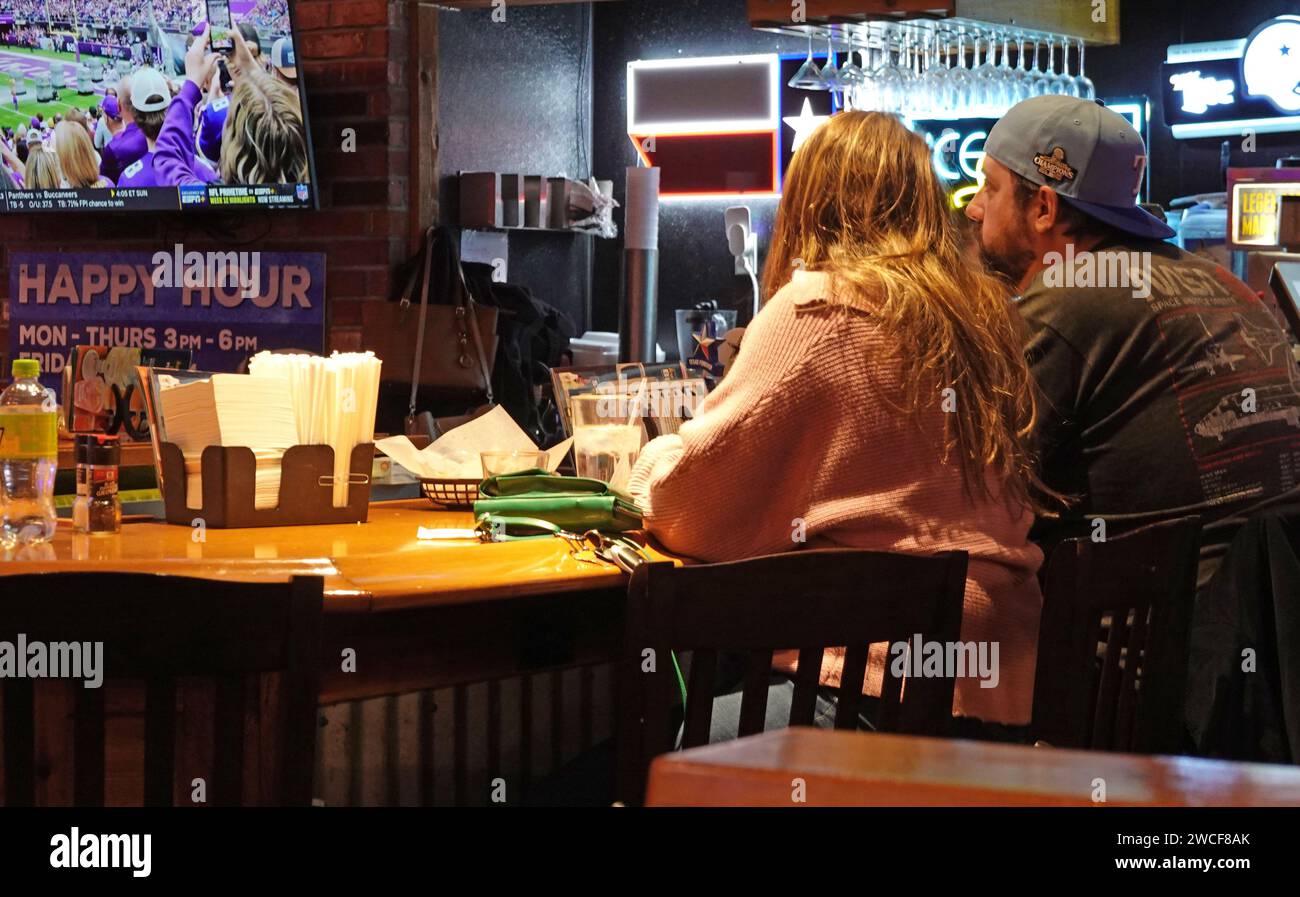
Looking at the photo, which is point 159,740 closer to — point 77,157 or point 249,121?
point 249,121

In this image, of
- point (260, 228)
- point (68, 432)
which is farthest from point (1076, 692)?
point (260, 228)

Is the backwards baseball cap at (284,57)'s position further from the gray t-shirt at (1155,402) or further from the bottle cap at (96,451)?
the gray t-shirt at (1155,402)

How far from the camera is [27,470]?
227 cm

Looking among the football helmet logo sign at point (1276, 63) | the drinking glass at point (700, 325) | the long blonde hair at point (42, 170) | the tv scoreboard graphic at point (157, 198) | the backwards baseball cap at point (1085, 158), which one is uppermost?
the football helmet logo sign at point (1276, 63)

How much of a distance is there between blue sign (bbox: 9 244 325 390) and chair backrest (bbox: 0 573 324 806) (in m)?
3.52

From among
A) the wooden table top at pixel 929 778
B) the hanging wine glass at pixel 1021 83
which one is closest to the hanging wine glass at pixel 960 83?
the hanging wine glass at pixel 1021 83

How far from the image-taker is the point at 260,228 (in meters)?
4.94

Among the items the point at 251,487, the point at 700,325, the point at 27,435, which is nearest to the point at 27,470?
the point at 27,435

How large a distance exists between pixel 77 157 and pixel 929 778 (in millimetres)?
4909

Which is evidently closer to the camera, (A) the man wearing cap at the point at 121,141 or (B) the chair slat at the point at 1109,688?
(B) the chair slat at the point at 1109,688

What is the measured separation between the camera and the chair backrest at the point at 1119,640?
1.84 m

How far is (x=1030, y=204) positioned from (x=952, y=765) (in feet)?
6.55

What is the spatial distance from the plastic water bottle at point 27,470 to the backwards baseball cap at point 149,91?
2761 mm
